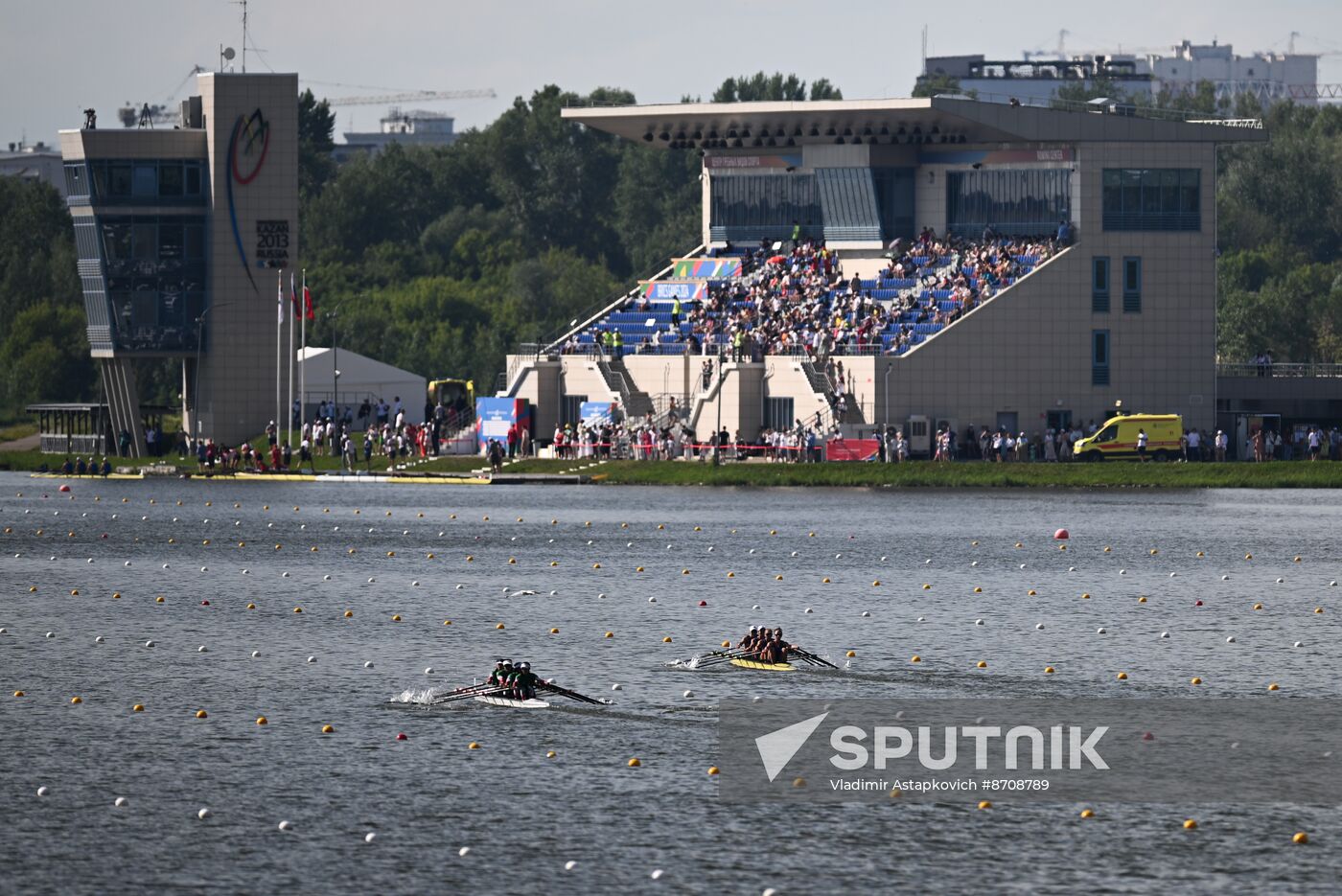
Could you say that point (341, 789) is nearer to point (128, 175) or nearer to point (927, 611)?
point (927, 611)

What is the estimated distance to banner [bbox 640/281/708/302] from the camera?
123m

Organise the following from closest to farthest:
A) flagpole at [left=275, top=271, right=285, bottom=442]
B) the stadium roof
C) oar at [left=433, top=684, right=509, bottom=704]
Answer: oar at [left=433, top=684, right=509, bottom=704], the stadium roof, flagpole at [left=275, top=271, right=285, bottom=442]

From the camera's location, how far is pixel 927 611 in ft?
193

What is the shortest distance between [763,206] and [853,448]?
23443 mm

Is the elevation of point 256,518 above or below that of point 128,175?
below

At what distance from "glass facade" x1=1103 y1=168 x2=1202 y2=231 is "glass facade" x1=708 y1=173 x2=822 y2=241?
1634 centimetres

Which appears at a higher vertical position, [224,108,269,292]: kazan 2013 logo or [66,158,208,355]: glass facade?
[224,108,269,292]: kazan 2013 logo

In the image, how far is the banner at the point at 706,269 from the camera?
12462cm

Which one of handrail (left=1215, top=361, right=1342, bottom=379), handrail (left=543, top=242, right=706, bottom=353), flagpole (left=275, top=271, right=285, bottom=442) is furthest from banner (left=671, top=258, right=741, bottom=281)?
handrail (left=1215, top=361, right=1342, bottom=379)

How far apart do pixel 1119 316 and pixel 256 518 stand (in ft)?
150

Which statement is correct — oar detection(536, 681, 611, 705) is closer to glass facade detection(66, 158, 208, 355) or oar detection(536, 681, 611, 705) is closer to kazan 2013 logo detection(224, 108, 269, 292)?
glass facade detection(66, 158, 208, 355)

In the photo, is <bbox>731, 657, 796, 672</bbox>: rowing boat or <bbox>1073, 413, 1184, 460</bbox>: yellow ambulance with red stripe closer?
<bbox>731, 657, 796, 672</bbox>: rowing boat

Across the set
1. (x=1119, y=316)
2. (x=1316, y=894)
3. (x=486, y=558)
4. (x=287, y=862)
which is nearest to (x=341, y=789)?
(x=287, y=862)

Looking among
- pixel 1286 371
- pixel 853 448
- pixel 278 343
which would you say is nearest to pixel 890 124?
pixel 853 448
